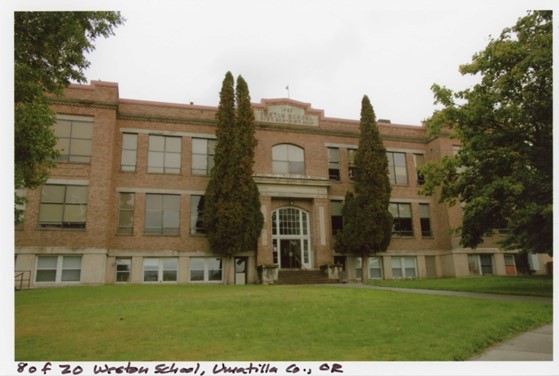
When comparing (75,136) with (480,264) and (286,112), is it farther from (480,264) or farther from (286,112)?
(480,264)

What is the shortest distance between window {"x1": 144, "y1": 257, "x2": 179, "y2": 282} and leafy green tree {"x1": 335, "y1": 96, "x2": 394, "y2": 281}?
8931 millimetres

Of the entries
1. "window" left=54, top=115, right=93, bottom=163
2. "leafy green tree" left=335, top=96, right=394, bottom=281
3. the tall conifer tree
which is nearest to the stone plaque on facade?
the tall conifer tree

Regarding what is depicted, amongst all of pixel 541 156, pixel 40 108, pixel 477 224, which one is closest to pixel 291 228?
pixel 477 224

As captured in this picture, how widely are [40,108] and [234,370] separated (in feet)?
28.9

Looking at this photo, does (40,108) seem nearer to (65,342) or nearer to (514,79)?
(65,342)

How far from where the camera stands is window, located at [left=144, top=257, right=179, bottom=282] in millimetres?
22422

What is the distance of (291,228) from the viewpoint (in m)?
25.0

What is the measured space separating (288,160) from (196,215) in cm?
632

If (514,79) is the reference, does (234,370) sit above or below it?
below

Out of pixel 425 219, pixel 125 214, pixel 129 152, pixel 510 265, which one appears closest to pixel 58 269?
pixel 125 214

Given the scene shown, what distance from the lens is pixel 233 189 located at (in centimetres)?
2220

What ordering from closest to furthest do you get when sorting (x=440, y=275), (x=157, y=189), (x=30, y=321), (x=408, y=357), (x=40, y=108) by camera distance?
(x=408, y=357) < (x=30, y=321) < (x=40, y=108) < (x=157, y=189) < (x=440, y=275)

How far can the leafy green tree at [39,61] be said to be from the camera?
33.0ft

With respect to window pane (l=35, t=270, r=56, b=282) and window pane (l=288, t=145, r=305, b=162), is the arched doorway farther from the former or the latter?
window pane (l=35, t=270, r=56, b=282)
